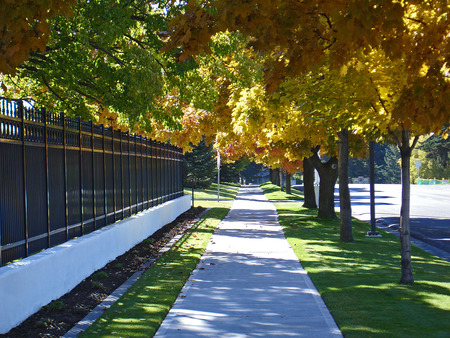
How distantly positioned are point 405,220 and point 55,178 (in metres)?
5.75

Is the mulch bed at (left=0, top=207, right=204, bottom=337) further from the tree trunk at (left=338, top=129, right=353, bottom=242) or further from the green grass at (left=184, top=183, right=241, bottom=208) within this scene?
the green grass at (left=184, top=183, right=241, bottom=208)

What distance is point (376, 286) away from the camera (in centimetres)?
912

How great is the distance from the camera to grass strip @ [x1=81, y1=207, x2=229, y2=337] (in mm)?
6551

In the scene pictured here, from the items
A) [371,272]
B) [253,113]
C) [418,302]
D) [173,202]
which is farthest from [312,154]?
[418,302]

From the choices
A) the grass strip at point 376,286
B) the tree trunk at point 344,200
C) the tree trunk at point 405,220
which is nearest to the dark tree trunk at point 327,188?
the grass strip at point 376,286

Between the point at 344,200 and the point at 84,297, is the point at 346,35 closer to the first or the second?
the point at 84,297

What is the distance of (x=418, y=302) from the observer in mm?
7898

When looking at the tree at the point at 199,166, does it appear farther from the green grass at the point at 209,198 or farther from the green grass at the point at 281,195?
the green grass at the point at 281,195

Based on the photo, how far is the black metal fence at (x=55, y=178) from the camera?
→ 732 cm

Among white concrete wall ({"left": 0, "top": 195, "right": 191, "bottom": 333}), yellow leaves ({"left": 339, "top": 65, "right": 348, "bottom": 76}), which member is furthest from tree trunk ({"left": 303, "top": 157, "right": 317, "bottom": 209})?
yellow leaves ({"left": 339, "top": 65, "right": 348, "bottom": 76})

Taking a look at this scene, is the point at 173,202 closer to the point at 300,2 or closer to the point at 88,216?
the point at 88,216

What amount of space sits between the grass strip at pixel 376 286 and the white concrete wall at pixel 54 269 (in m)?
3.87

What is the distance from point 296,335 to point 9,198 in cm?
403

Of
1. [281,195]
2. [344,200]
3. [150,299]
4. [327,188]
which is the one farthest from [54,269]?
[281,195]
